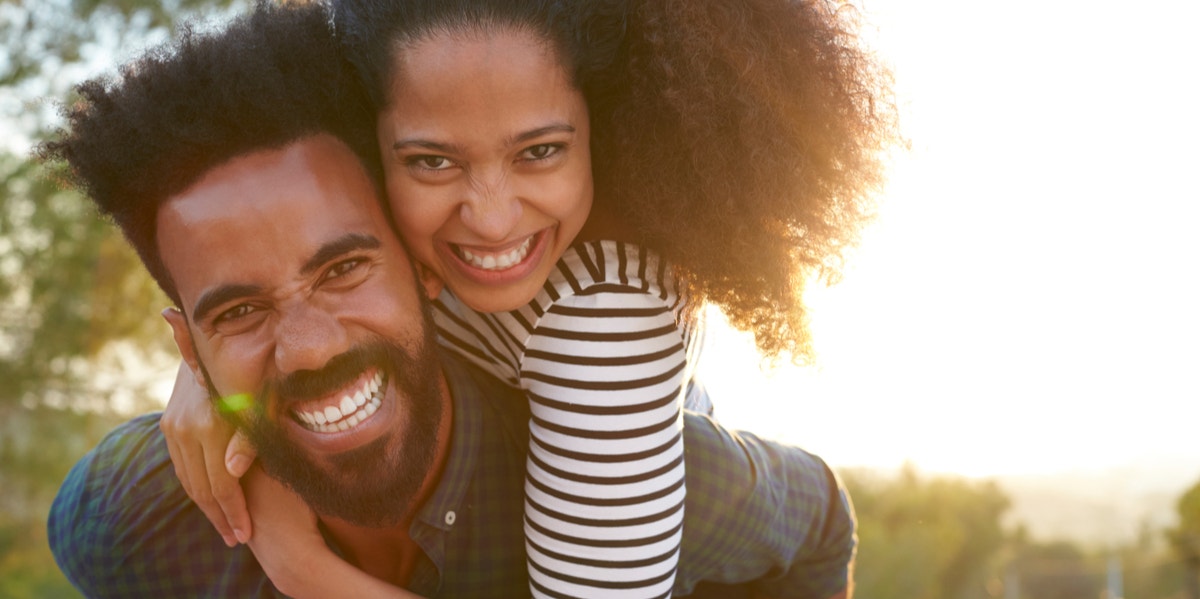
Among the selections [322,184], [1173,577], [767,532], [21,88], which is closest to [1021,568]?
[1173,577]

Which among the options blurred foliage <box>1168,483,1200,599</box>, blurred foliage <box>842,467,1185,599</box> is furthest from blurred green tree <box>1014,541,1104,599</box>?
blurred foliage <box>1168,483,1200,599</box>

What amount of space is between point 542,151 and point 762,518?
158 cm

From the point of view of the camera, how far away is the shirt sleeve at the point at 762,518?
10.1 ft

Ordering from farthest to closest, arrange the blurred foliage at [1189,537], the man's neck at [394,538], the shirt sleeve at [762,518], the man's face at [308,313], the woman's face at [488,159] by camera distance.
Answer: the blurred foliage at [1189,537] < the shirt sleeve at [762,518] < the man's neck at [394,538] < the man's face at [308,313] < the woman's face at [488,159]

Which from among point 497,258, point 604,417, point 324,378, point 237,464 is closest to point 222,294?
point 324,378

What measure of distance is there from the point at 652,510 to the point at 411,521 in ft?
2.66

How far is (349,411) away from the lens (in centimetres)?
245

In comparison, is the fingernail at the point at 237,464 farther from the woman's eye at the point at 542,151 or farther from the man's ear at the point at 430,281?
the woman's eye at the point at 542,151

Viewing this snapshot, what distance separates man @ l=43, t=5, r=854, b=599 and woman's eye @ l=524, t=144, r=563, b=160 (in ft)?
1.51

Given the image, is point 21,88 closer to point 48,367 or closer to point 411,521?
point 48,367

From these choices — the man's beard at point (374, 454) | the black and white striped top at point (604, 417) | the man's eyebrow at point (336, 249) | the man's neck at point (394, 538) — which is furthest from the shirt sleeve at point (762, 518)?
the man's eyebrow at point (336, 249)

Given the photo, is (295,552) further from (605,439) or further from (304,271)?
(605,439)

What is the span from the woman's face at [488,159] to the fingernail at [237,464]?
31.0 inches

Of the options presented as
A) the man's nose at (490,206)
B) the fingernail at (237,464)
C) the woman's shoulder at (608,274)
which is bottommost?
the fingernail at (237,464)
